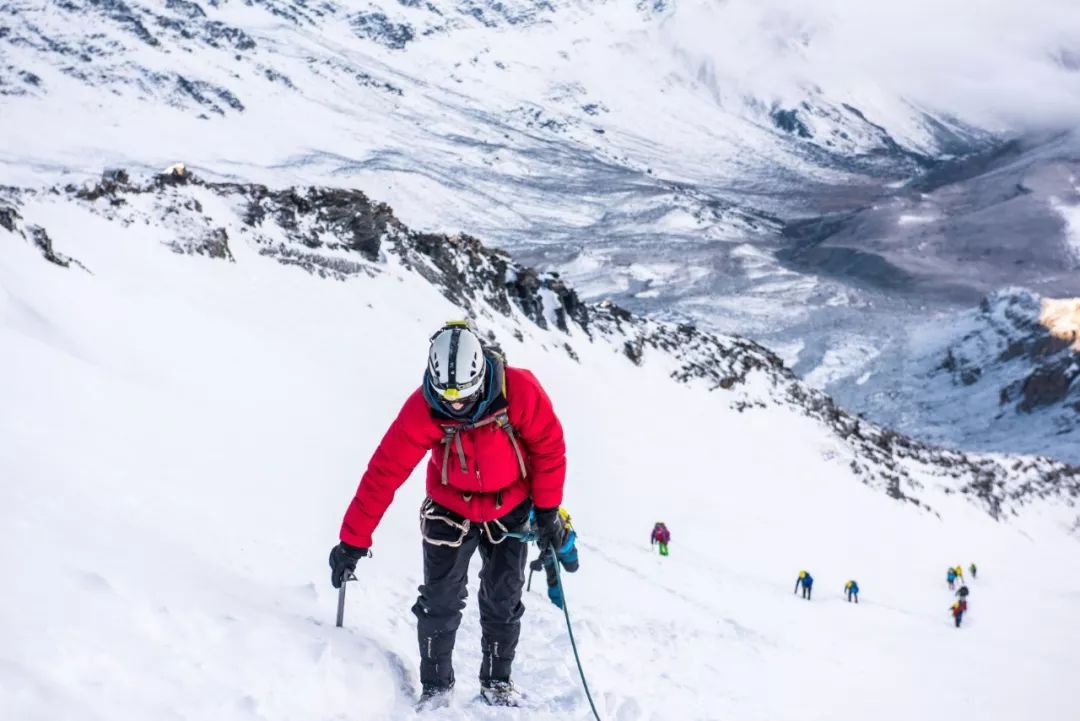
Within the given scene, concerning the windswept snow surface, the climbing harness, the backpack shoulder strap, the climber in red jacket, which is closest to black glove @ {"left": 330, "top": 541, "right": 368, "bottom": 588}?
the climber in red jacket

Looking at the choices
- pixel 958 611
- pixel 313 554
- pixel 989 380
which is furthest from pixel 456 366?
pixel 989 380

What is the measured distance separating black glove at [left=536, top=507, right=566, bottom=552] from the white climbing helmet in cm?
87

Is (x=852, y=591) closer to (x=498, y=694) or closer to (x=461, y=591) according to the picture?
(x=498, y=694)

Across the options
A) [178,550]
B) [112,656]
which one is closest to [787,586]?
[178,550]

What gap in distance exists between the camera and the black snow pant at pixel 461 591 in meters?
4.51

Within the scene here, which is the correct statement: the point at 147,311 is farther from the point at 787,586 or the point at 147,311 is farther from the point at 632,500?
the point at 787,586

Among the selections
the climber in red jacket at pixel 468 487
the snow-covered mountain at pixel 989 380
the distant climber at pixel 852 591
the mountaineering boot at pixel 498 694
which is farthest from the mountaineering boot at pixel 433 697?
the snow-covered mountain at pixel 989 380

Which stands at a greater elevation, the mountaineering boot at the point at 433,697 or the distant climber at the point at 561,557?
the distant climber at the point at 561,557

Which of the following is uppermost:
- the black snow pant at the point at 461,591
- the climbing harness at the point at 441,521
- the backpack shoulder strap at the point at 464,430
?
the backpack shoulder strap at the point at 464,430

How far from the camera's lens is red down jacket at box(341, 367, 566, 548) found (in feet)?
13.9

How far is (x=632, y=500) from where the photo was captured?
64.7 feet

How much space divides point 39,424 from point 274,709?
3691 millimetres

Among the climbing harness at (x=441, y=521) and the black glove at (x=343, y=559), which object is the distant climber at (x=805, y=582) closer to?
the climbing harness at (x=441, y=521)

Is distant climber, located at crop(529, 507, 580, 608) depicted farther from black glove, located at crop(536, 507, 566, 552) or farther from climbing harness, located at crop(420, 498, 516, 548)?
climbing harness, located at crop(420, 498, 516, 548)
